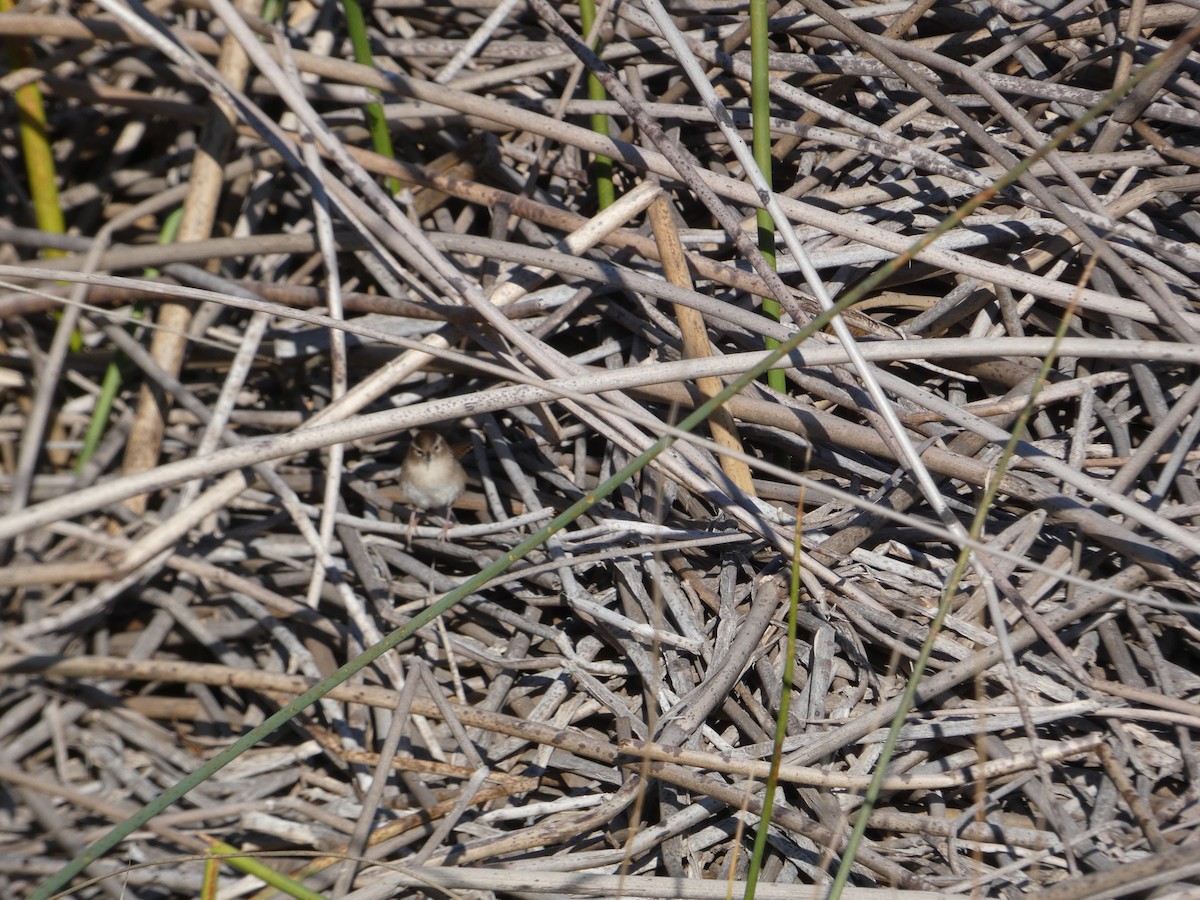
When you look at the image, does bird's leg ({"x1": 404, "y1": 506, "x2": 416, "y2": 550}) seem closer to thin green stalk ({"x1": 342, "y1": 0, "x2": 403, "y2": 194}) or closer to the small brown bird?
the small brown bird

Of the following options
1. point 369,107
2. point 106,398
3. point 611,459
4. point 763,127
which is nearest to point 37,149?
point 106,398

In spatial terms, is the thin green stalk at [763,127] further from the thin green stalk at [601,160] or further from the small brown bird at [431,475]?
the small brown bird at [431,475]

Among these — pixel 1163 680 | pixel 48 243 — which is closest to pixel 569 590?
pixel 1163 680

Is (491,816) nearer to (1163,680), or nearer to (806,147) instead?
Answer: (1163,680)

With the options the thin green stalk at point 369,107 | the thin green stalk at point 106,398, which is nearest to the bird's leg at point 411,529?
the thin green stalk at point 369,107

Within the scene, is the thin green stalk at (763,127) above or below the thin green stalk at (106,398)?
above

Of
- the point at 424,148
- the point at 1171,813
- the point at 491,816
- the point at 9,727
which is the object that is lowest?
the point at 9,727

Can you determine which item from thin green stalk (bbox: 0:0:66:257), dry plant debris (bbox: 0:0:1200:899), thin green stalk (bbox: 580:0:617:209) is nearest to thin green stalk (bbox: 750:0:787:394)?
dry plant debris (bbox: 0:0:1200:899)
